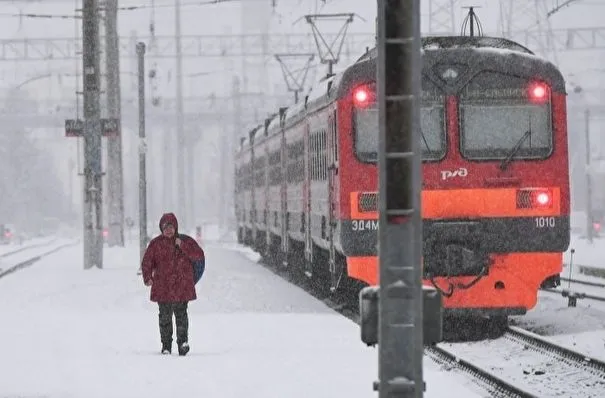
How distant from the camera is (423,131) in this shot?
16156mm

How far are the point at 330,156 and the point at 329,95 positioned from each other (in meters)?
0.74

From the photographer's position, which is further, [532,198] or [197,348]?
[532,198]

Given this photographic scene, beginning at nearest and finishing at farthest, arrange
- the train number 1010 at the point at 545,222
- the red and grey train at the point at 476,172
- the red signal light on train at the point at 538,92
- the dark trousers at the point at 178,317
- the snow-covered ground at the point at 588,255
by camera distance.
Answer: the dark trousers at the point at 178,317, the red and grey train at the point at 476,172, the train number 1010 at the point at 545,222, the red signal light on train at the point at 538,92, the snow-covered ground at the point at 588,255

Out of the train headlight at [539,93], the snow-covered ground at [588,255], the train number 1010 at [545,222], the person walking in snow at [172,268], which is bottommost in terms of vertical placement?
the snow-covered ground at [588,255]

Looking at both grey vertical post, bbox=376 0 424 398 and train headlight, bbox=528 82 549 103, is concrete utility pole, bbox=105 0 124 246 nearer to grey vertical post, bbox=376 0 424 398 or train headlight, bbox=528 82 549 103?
train headlight, bbox=528 82 549 103

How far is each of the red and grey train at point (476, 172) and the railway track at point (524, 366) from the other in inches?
18.4

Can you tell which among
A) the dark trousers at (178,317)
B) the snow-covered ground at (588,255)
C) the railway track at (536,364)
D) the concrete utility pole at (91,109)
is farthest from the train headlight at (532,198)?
the snow-covered ground at (588,255)

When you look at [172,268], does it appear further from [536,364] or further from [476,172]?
[476,172]

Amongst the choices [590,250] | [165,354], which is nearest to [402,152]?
[165,354]

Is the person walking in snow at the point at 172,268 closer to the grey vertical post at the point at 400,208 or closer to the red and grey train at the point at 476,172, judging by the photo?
the red and grey train at the point at 476,172

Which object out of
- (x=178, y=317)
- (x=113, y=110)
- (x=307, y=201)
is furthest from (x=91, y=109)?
(x=178, y=317)

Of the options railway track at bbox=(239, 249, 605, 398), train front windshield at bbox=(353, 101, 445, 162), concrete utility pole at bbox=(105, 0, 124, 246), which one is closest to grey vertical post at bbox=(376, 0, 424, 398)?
railway track at bbox=(239, 249, 605, 398)

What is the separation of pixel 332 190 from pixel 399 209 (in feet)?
34.5

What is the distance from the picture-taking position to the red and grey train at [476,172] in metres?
15.6
